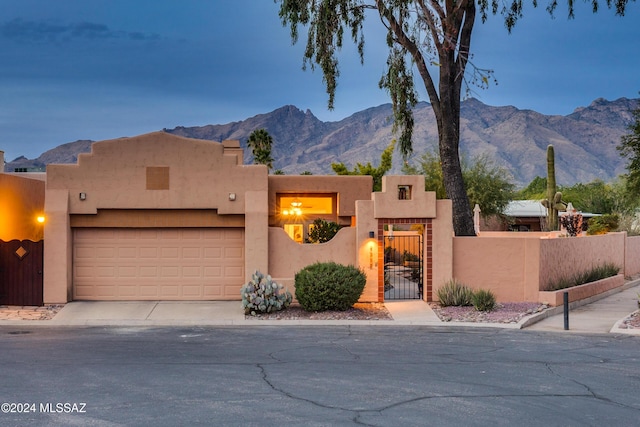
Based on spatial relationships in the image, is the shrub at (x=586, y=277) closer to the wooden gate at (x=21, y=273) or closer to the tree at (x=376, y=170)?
the wooden gate at (x=21, y=273)

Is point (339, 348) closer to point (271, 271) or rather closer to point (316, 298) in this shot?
point (316, 298)

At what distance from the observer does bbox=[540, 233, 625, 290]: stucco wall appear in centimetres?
2416

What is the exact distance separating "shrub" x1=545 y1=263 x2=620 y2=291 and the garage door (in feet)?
34.7

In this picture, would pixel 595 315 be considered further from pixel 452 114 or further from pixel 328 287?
pixel 452 114

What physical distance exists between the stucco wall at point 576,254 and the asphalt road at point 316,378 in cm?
601

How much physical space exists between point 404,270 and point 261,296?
12.9 metres

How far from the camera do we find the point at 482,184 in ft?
173

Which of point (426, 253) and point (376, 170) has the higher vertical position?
point (376, 170)

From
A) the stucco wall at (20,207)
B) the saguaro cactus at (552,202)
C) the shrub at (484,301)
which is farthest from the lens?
the saguaro cactus at (552,202)

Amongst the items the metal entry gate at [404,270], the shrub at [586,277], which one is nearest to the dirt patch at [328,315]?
the metal entry gate at [404,270]

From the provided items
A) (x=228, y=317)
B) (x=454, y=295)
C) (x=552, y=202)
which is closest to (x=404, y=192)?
(x=454, y=295)

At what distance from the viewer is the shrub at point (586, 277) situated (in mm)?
24734

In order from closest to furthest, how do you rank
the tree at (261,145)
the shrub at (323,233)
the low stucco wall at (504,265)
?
the low stucco wall at (504,265)
the shrub at (323,233)
the tree at (261,145)

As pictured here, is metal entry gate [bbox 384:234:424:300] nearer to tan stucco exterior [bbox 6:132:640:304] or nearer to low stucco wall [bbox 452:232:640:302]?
tan stucco exterior [bbox 6:132:640:304]
